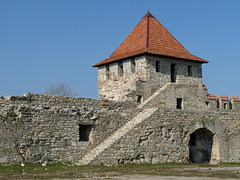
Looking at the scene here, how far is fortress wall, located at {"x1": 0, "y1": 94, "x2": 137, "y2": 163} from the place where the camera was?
1858cm

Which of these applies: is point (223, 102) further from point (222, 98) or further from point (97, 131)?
point (97, 131)

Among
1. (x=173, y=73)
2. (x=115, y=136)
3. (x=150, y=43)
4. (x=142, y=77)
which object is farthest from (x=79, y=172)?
(x=173, y=73)

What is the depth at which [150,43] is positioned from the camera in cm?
2861

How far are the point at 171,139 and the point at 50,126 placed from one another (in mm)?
6798

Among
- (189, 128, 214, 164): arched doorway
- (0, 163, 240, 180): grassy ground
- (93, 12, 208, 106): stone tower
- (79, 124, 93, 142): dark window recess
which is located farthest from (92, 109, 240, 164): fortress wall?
(93, 12, 208, 106): stone tower

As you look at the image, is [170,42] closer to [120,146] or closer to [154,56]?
[154,56]

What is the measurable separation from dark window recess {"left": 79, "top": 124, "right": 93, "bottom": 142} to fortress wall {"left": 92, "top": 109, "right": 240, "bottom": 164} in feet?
6.98

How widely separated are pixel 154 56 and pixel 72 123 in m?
9.65

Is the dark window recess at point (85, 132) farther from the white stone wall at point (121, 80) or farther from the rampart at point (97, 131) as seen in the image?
the white stone wall at point (121, 80)

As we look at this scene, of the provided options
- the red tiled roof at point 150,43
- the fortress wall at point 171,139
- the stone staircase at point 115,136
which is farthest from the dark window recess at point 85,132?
the red tiled roof at point 150,43

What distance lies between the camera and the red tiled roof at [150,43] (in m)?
28.4

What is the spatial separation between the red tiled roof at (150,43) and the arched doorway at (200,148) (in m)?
6.35

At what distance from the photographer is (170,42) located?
99.3 ft

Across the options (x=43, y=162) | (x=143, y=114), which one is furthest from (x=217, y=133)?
(x=43, y=162)
